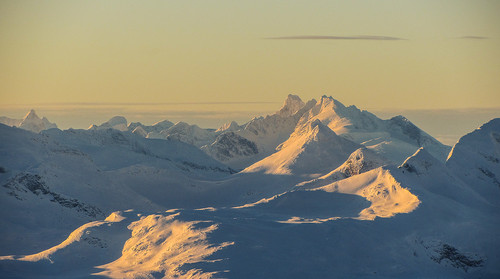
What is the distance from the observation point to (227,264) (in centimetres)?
12288

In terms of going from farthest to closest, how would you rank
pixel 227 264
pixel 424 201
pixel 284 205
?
pixel 284 205, pixel 424 201, pixel 227 264

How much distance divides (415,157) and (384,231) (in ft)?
104

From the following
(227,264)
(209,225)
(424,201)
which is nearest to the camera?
(227,264)

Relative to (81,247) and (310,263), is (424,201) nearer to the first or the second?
(310,263)

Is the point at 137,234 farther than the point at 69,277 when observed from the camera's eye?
Yes

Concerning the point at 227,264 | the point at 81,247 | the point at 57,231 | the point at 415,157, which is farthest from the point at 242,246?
the point at 57,231

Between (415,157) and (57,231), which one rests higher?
(415,157)

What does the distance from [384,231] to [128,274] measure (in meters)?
35.7

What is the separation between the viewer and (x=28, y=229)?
188875mm

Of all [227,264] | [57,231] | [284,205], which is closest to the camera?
[227,264]

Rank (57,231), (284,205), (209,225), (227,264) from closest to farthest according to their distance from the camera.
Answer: (227,264), (209,225), (284,205), (57,231)

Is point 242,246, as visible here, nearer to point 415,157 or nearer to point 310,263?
point 310,263

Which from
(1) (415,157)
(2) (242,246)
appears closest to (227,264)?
(2) (242,246)

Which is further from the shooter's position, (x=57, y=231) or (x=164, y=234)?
(x=57, y=231)
